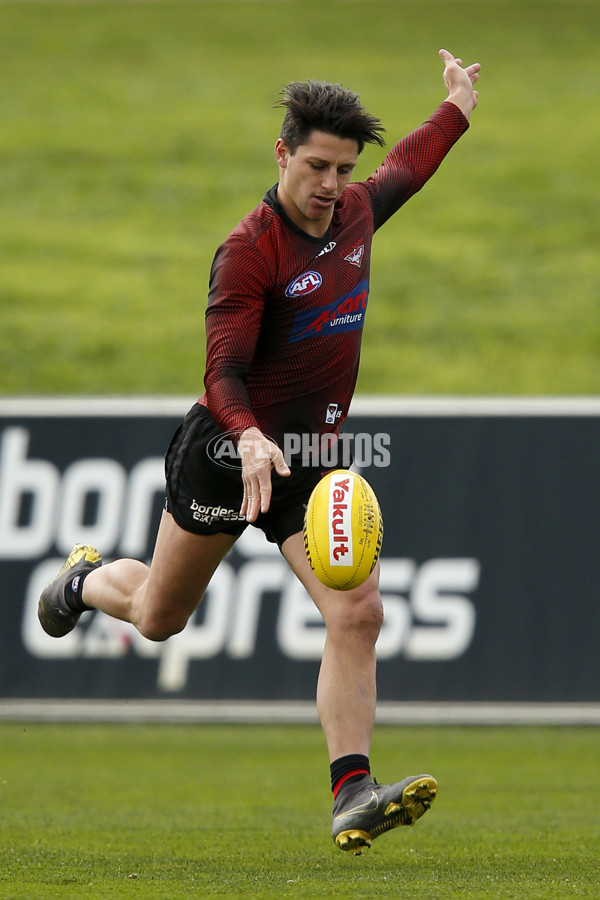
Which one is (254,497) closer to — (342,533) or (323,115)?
(342,533)

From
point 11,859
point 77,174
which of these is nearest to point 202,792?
point 11,859

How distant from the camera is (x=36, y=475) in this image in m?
10.6

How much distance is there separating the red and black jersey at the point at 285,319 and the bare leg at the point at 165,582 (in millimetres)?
535

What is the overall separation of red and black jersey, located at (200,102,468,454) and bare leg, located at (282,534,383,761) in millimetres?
705

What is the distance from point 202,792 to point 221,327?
141 inches

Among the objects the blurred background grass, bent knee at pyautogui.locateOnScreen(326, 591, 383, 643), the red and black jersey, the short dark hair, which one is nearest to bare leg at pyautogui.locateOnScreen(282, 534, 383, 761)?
bent knee at pyautogui.locateOnScreen(326, 591, 383, 643)

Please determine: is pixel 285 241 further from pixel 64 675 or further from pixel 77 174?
pixel 77 174

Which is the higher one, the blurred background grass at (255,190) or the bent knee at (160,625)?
the blurred background grass at (255,190)

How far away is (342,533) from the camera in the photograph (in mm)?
4828

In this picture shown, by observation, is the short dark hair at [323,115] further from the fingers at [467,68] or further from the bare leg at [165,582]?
the bare leg at [165,582]

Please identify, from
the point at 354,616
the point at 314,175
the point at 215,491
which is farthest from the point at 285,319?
the point at 354,616

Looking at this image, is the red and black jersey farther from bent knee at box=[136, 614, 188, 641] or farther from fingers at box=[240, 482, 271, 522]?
bent knee at box=[136, 614, 188, 641]

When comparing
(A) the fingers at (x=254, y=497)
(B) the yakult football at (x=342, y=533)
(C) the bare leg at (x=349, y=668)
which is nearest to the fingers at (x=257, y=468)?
(A) the fingers at (x=254, y=497)

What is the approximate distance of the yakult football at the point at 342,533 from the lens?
484 centimetres
